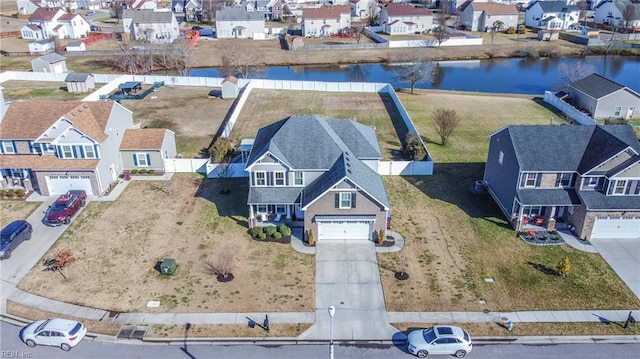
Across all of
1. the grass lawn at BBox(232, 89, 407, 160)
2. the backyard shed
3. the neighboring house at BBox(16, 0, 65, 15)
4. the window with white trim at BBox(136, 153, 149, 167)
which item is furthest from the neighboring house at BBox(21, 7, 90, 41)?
the window with white trim at BBox(136, 153, 149, 167)

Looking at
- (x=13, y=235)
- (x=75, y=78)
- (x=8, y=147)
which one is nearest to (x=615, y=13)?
(x=75, y=78)

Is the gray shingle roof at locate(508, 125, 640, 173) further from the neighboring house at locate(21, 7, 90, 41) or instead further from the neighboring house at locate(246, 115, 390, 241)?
the neighboring house at locate(21, 7, 90, 41)

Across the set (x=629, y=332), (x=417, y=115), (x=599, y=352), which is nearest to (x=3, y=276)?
(x=599, y=352)

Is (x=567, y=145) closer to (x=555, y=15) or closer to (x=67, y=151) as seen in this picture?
(x=67, y=151)

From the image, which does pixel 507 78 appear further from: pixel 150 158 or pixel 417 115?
pixel 150 158

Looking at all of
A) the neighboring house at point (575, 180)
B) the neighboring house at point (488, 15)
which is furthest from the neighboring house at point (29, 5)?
the neighboring house at point (575, 180)

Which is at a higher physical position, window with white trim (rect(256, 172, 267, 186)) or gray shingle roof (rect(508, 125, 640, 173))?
gray shingle roof (rect(508, 125, 640, 173))
